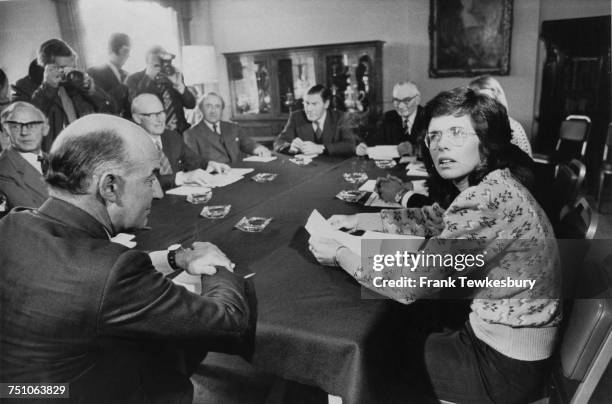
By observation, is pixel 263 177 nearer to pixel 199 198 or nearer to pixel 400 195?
pixel 199 198

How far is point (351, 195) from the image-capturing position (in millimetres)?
2170

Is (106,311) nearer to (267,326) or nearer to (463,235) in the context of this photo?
(267,326)

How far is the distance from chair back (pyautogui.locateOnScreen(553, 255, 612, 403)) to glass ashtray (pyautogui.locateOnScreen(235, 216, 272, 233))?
42.7 inches

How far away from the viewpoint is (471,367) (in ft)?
3.84

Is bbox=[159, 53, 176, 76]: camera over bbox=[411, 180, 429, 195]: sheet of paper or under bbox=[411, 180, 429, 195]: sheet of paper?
over

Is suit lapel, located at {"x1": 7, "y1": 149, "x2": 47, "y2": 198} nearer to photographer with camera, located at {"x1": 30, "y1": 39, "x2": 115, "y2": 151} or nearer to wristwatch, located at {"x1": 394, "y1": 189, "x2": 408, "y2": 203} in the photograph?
photographer with camera, located at {"x1": 30, "y1": 39, "x2": 115, "y2": 151}

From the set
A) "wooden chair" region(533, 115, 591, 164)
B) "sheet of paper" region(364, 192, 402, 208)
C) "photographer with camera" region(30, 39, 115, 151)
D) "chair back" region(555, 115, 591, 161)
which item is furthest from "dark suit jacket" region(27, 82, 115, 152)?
"chair back" region(555, 115, 591, 161)

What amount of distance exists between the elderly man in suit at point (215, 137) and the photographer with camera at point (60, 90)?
85 cm

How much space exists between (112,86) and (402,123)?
2857 millimetres

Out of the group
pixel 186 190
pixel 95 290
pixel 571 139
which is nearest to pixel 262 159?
pixel 186 190

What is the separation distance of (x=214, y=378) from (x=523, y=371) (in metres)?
1.30

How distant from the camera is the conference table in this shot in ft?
3.34

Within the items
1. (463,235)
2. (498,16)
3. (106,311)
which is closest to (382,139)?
(498,16)

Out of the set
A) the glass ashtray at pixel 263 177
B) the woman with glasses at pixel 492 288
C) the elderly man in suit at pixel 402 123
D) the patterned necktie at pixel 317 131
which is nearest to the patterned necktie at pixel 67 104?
the glass ashtray at pixel 263 177
